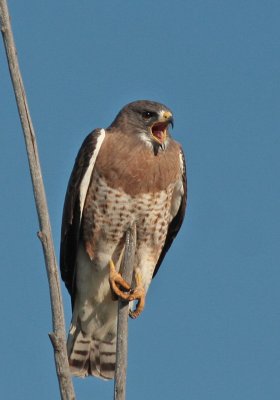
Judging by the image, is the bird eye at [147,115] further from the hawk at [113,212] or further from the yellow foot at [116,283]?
the yellow foot at [116,283]

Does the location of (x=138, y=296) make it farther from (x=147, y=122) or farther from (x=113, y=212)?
(x=147, y=122)

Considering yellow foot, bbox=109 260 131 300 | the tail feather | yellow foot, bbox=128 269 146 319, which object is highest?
yellow foot, bbox=109 260 131 300

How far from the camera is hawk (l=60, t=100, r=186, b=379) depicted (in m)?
5.52

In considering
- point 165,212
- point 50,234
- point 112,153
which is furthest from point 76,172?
point 50,234

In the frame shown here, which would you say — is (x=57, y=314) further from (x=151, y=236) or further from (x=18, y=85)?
(x=151, y=236)

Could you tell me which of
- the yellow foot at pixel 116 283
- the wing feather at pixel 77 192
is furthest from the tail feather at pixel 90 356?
the yellow foot at pixel 116 283

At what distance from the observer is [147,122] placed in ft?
19.0

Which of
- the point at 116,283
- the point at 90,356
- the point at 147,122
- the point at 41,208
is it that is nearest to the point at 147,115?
the point at 147,122

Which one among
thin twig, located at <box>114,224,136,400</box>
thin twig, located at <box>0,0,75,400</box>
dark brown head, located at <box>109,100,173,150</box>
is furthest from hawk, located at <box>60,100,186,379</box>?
thin twig, located at <box>0,0,75,400</box>

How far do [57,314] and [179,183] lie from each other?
10.4ft

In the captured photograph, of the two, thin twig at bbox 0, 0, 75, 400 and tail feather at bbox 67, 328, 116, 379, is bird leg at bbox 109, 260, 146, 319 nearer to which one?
tail feather at bbox 67, 328, 116, 379

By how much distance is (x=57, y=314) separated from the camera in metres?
2.80

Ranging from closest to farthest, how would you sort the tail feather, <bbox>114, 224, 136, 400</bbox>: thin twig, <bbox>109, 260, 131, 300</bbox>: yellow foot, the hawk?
<bbox>114, 224, 136, 400</bbox>: thin twig → <bbox>109, 260, 131, 300</bbox>: yellow foot → the hawk → the tail feather

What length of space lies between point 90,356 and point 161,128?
1.73 m
